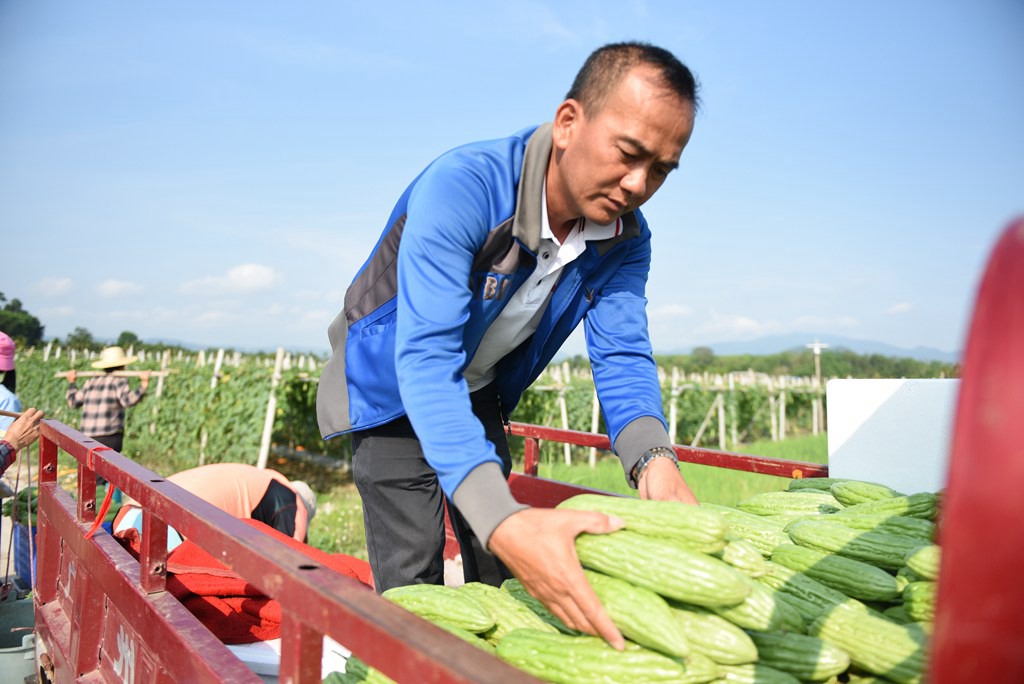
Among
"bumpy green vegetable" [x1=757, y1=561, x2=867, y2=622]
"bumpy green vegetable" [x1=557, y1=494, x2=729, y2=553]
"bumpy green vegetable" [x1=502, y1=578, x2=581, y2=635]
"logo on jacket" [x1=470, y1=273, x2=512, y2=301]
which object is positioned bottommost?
"bumpy green vegetable" [x1=502, y1=578, x2=581, y2=635]

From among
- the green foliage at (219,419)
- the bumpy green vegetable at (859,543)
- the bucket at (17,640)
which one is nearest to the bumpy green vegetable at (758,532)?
the bumpy green vegetable at (859,543)

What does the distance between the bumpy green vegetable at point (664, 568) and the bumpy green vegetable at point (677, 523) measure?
0.03 metres

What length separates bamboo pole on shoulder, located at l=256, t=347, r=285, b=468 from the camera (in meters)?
13.0

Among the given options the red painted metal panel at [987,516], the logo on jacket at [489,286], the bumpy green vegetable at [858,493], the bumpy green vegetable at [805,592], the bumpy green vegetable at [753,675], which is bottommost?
the bumpy green vegetable at [753,675]

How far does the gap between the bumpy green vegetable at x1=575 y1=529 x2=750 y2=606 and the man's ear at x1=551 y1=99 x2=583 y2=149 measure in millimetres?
1149

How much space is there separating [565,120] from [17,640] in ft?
13.9

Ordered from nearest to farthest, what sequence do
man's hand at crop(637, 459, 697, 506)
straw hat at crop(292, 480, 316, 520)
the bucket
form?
man's hand at crop(637, 459, 697, 506) < the bucket < straw hat at crop(292, 480, 316, 520)

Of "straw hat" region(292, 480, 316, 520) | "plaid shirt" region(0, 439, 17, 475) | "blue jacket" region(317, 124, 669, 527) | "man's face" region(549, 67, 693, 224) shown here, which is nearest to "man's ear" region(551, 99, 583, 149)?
"man's face" region(549, 67, 693, 224)

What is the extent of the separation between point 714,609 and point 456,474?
0.68 metres

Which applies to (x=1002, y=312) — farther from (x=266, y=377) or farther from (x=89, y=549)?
(x=266, y=377)

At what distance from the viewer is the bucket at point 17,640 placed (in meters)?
3.62

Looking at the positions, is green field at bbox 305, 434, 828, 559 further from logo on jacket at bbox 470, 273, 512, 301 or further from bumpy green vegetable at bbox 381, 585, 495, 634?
bumpy green vegetable at bbox 381, 585, 495, 634

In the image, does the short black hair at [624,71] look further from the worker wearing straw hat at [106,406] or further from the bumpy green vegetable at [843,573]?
the worker wearing straw hat at [106,406]

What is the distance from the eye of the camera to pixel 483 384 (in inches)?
118
